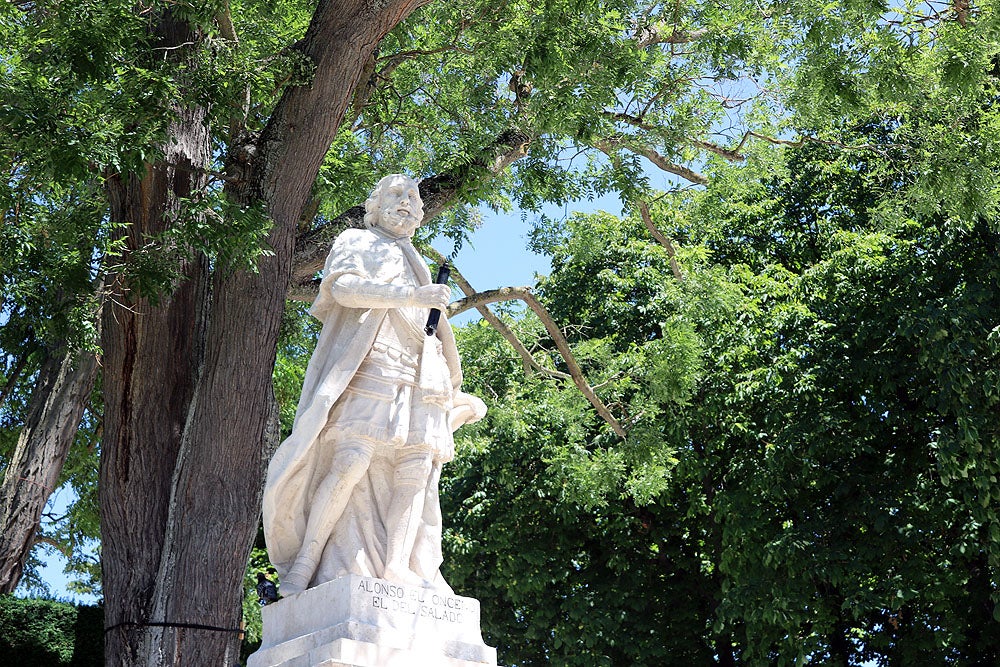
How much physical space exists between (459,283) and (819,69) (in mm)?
4270

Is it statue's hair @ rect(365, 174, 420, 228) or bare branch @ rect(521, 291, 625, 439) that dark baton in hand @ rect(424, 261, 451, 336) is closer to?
statue's hair @ rect(365, 174, 420, 228)

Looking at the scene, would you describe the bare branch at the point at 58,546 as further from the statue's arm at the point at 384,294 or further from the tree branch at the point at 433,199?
the statue's arm at the point at 384,294

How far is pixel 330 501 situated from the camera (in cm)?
645

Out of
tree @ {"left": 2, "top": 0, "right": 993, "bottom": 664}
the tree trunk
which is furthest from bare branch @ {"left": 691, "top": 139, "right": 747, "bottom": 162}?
the tree trunk

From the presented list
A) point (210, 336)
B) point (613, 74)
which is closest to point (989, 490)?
point (613, 74)

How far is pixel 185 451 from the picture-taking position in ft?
30.3

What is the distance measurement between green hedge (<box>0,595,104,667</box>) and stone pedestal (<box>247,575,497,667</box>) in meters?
8.61

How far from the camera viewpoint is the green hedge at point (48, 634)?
13797 millimetres

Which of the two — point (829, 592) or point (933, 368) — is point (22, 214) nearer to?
→ point (933, 368)

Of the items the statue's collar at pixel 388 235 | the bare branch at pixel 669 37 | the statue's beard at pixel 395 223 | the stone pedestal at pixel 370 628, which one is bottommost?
the stone pedestal at pixel 370 628

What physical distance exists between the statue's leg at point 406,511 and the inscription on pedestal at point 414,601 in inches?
5.6

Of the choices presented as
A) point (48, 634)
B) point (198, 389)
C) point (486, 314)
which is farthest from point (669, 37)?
point (48, 634)

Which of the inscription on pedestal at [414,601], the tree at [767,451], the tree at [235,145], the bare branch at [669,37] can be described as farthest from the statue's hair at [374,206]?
the tree at [767,451]

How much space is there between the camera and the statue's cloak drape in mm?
6484
